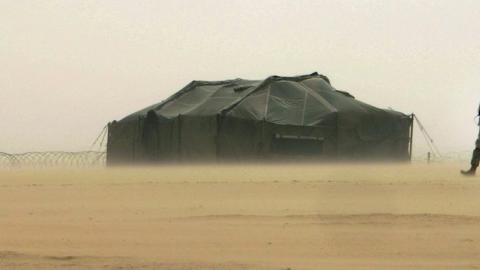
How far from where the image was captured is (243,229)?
7.05m

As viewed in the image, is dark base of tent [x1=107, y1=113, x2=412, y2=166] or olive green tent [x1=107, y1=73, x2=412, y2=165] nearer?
dark base of tent [x1=107, y1=113, x2=412, y2=166]

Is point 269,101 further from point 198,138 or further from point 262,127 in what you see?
point 198,138

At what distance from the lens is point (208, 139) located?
31641mm

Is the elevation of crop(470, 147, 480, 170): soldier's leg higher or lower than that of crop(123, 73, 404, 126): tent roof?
lower

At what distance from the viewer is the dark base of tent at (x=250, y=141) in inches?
1222

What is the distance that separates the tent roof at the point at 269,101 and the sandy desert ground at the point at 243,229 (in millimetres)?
20927

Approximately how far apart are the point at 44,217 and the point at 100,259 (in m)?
2.59

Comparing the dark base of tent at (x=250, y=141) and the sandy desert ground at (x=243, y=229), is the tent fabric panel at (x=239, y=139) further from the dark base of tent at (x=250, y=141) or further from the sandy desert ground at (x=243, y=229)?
the sandy desert ground at (x=243, y=229)

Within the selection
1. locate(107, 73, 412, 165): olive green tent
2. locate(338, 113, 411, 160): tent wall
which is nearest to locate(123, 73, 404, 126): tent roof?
locate(107, 73, 412, 165): olive green tent

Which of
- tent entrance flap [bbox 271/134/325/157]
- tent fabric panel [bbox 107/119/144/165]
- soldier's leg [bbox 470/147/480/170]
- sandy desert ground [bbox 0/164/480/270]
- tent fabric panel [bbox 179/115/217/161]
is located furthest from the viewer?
tent fabric panel [bbox 107/119/144/165]

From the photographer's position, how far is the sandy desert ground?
18.6 feet

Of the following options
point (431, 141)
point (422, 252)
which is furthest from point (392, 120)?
point (422, 252)

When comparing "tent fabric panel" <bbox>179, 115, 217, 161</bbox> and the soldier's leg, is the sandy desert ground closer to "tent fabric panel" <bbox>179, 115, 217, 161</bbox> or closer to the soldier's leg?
the soldier's leg

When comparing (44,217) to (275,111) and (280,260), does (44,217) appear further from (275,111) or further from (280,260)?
(275,111)
